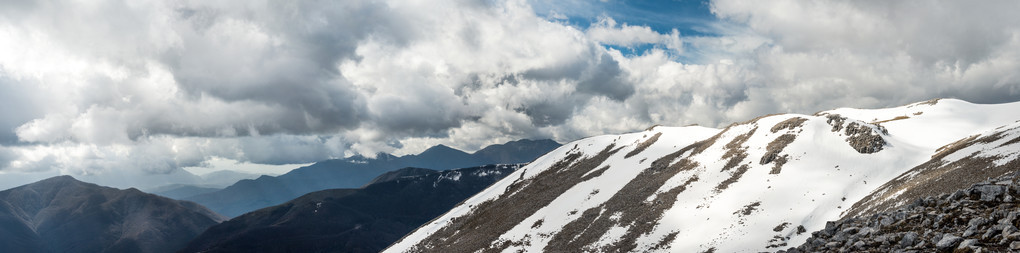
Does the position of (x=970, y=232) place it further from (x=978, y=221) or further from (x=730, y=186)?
(x=730, y=186)

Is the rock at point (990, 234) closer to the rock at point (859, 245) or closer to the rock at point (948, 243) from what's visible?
the rock at point (948, 243)

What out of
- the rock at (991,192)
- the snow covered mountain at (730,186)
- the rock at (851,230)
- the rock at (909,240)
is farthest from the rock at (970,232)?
the snow covered mountain at (730,186)

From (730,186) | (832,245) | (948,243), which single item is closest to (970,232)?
(948,243)

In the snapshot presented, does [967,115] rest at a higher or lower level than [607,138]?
lower

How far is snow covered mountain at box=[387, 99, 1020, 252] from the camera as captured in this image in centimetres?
5094

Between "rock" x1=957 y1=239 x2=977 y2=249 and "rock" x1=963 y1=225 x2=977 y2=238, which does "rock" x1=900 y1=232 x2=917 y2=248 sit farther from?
"rock" x1=957 y1=239 x2=977 y2=249

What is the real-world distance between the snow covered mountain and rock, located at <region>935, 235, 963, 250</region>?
1126 inches

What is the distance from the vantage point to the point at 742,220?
5250 cm

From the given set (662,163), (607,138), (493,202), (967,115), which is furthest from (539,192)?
(967,115)

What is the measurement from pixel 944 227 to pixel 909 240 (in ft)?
5.58

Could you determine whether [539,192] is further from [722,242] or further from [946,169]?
[946,169]

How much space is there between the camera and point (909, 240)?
16719 millimetres

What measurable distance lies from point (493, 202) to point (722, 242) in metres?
72.7

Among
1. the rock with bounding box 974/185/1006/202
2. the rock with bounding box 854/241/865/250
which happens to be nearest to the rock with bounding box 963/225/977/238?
the rock with bounding box 854/241/865/250
